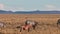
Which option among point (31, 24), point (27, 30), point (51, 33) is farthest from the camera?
point (31, 24)

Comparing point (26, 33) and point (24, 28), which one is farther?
point (24, 28)

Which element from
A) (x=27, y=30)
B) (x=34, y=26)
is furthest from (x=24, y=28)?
(x=34, y=26)

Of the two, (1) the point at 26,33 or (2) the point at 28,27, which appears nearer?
(1) the point at 26,33

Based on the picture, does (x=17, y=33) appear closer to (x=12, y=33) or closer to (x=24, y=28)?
(x=12, y=33)

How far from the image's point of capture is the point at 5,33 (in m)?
22.3

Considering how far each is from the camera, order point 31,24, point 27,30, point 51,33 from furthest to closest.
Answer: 1. point 31,24
2. point 27,30
3. point 51,33

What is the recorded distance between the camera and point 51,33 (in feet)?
71.7

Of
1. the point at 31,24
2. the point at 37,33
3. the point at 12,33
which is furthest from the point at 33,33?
the point at 31,24

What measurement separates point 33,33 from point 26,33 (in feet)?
2.00

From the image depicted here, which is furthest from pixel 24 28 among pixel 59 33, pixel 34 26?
pixel 59 33

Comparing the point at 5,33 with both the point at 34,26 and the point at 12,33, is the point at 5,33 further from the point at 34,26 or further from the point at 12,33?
the point at 34,26

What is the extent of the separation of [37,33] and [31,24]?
3779 mm

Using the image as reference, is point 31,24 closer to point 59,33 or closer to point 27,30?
point 27,30

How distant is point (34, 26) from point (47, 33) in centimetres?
432
